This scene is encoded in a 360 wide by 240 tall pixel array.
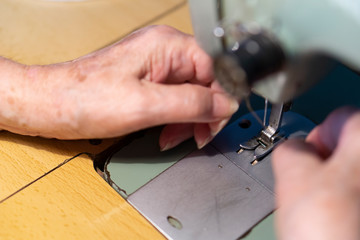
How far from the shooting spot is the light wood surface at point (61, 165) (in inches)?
28.2

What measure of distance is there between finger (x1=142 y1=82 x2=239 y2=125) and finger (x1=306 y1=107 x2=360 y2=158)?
0.52 ft

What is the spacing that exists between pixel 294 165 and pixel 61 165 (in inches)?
16.6

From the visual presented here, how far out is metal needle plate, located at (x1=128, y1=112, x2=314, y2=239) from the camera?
0.70 meters

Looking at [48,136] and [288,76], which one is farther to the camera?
[48,136]

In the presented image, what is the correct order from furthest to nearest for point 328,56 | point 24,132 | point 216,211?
point 24,132
point 216,211
point 328,56

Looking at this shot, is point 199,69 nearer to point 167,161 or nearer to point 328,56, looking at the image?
point 167,161

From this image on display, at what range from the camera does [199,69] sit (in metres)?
0.76

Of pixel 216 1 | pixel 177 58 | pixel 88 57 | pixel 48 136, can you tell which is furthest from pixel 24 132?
pixel 216 1

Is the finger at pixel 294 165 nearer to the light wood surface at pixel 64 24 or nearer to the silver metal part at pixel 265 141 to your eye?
the silver metal part at pixel 265 141

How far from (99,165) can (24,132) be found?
5.7 inches

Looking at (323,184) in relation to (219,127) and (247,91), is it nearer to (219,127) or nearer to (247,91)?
(247,91)

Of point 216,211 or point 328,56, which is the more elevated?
point 328,56

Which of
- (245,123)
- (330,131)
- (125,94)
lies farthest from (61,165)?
(330,131)

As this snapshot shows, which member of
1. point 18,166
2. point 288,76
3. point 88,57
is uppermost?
point 288,76
